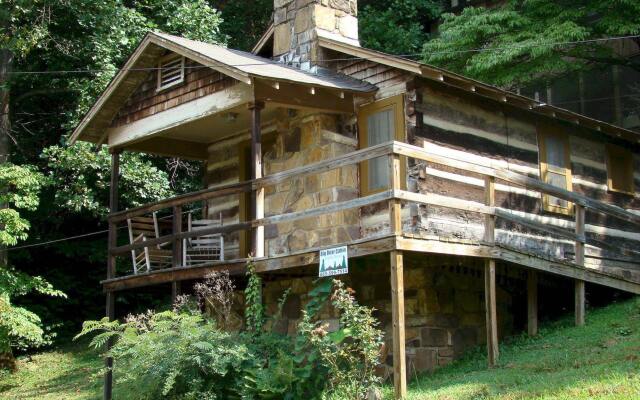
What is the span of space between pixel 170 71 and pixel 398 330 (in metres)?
6.95

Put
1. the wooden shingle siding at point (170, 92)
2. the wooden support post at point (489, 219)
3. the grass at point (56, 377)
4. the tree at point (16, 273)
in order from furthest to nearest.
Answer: the grass at point (56, 377), the tree at point (16, 273), the wooden shingle siding at point (170, 92), the wooden support post at point (489, 219)

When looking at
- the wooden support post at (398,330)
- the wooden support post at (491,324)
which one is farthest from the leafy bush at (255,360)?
the wooden support post at (491,324)

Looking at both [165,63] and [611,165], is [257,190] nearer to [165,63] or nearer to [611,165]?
[165,63]

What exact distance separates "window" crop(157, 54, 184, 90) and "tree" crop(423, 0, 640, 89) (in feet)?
25.0

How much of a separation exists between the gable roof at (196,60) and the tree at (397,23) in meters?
11.0

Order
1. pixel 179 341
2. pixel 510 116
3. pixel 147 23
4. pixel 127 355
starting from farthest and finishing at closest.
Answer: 1. pixel 147 23
2. pixel 510 116
3. pixel 127 355
4. pixel 179 341

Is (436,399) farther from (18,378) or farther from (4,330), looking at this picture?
(18,378)

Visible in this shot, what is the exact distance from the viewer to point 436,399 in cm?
1068

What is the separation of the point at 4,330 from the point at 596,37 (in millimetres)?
14652

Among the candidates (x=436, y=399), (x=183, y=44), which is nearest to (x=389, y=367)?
(x=436, y=399)

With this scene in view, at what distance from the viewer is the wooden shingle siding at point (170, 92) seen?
1455cm

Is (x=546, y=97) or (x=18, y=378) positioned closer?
(x=18, y=378)

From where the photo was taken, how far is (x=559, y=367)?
11.4 metres

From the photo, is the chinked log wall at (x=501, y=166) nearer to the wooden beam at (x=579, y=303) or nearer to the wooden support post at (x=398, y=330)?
the wooden beam at (x=579, y=303)
